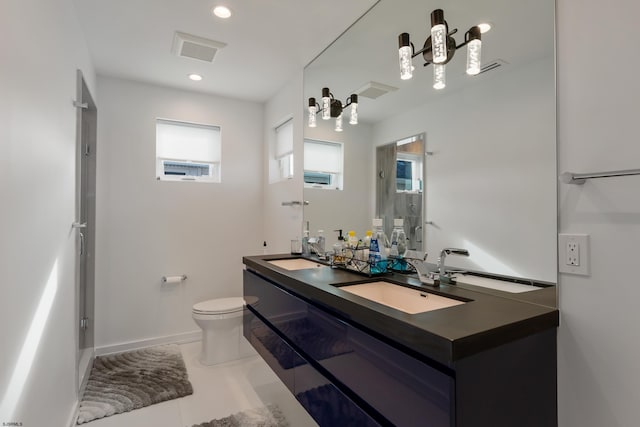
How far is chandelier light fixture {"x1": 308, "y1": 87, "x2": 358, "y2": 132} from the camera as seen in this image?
2.22 meters

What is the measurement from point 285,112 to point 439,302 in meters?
2.38

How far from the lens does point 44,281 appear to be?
1.44 m

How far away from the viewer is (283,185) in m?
3.11

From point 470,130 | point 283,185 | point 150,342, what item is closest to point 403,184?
point 470,130

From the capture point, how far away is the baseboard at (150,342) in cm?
289

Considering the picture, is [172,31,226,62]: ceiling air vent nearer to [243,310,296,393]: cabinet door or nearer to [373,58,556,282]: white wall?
[373,58,556,282]: white wall

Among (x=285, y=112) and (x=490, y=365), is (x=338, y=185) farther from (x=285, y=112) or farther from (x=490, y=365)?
(x=490, y=365)

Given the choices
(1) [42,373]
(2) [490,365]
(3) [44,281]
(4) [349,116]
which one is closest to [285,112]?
(4) [349,116]

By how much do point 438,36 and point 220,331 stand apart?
2.62 m

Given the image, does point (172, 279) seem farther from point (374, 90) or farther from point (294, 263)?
point (374, 90)

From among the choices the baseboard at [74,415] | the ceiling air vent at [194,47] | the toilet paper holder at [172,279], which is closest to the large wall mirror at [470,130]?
the ceiling air vent at [194,47]

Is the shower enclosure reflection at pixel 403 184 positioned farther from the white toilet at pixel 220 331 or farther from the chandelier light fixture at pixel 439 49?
the white toilet at pixel 220 331

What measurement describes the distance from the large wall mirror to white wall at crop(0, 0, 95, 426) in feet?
5.47

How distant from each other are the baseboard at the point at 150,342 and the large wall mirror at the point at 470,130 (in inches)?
83.4
